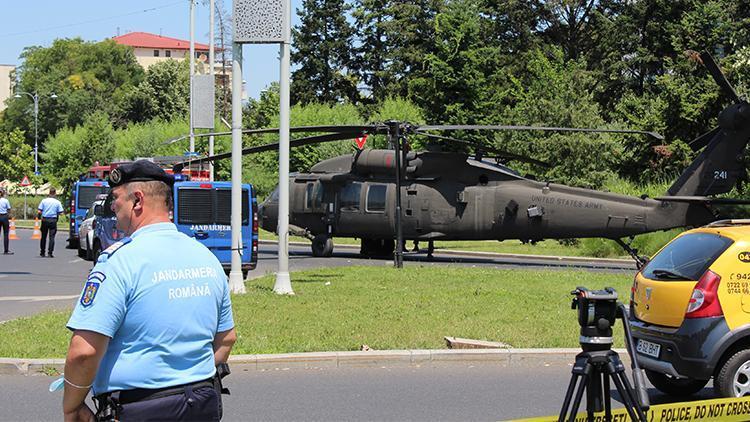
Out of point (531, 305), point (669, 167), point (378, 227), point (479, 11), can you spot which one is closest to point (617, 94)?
point (479, 11)

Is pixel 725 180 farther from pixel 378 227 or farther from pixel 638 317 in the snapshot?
pixel 638 317

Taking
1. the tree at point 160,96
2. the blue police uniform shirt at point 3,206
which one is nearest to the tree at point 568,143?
the blue police uniform shirt at point 3,206

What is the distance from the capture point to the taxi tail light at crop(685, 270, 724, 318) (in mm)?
8211

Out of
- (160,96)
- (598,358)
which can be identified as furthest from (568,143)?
(160,96)

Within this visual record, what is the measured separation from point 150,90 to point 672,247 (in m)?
92.3

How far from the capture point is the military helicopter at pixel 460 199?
22.9 metres

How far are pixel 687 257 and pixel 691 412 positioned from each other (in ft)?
9.17

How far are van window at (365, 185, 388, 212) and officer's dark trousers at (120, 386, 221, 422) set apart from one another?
22.9 metres

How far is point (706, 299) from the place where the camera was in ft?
27.0

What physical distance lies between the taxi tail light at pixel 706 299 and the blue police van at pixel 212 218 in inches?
562

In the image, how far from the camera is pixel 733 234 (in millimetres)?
8555

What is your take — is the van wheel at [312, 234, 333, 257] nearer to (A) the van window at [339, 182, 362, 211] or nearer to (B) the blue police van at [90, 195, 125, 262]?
(A) the van window at [339, 182, 362, 211]

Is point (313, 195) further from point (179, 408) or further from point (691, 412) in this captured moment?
point (179, 408)

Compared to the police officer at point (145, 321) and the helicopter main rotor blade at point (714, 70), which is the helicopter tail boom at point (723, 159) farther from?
the police officer at point (145, 321)
